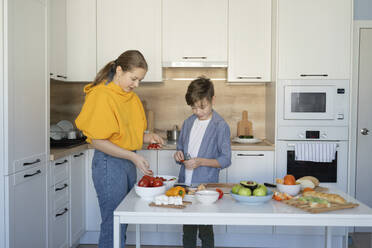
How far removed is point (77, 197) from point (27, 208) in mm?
879

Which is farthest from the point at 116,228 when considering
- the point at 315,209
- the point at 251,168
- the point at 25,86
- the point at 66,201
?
the point at 251,168

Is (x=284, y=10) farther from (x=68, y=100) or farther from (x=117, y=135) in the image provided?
(x=68, y=100)

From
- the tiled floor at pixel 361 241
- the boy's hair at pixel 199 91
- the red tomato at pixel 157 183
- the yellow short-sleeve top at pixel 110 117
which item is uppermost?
the boy's hair at pixel 199 91

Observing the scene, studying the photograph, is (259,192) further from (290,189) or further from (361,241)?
(361,241)

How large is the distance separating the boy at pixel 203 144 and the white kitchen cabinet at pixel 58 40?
137 cm

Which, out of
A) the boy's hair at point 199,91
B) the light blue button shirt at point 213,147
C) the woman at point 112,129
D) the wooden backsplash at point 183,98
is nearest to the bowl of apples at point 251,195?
the woman at point 112,129

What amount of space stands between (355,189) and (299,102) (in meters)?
1.30

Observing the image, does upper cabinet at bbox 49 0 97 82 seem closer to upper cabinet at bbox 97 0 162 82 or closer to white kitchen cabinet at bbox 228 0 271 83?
upper cabinet at bbox 97 0 162 82

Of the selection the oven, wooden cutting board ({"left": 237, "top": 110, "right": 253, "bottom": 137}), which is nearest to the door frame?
the oven

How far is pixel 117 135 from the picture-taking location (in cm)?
188

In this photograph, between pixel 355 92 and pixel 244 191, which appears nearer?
pixel 244 191

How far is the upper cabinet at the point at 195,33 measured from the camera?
132 inches

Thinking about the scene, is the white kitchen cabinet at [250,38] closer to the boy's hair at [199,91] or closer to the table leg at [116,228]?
the boy's hair at [199,91]

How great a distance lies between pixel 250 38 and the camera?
334cm
